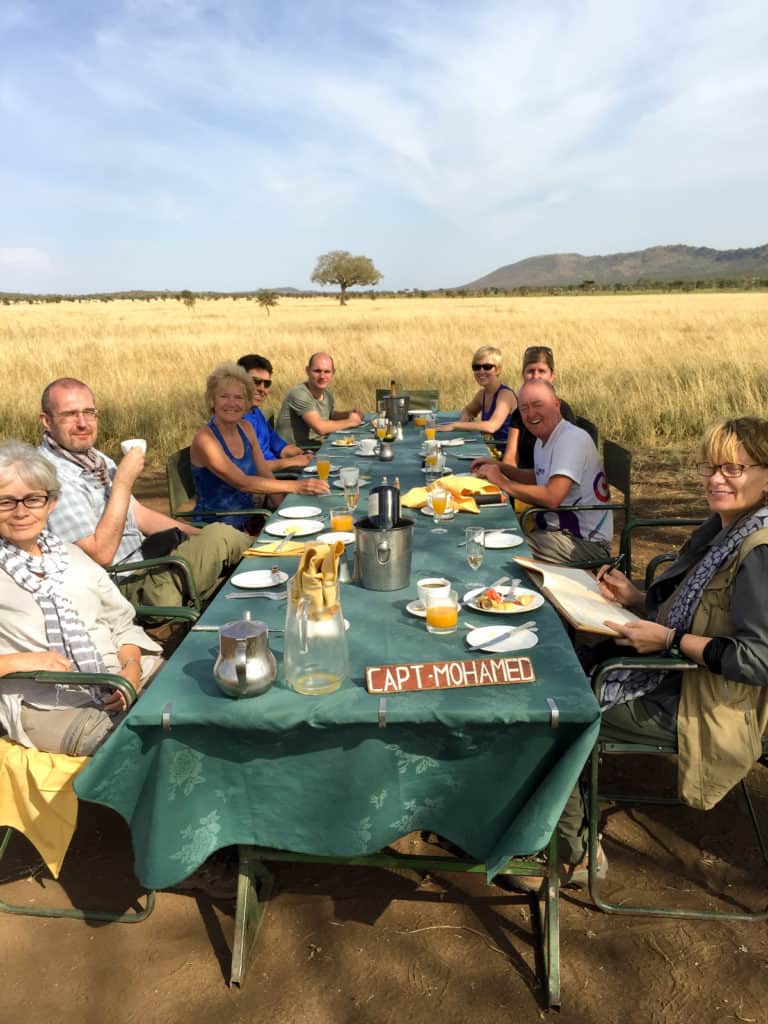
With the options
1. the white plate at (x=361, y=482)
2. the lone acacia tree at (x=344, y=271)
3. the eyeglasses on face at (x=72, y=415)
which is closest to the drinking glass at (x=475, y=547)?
the white plate at (x=361, y=482)

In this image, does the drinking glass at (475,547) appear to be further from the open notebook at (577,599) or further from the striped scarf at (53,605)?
the striped scarf at (53,605)

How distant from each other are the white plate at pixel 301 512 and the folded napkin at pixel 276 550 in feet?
1.59

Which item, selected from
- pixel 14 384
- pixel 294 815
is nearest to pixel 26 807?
pixel 294 815

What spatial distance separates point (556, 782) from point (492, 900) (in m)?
0.84

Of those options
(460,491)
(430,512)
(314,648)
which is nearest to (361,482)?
(460,491)

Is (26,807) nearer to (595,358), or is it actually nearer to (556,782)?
(556,782)

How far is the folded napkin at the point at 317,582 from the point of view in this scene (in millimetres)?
1750

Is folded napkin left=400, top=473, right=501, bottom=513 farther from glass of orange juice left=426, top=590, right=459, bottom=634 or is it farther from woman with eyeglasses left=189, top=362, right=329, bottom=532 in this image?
glass of orange juice left=426, top=590, right=459, bottom=634

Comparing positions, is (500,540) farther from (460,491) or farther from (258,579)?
(258,579)

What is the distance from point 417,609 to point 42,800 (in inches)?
48.9

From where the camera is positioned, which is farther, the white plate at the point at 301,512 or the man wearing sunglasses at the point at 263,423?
the man wearing sunglasses at the point at 263,423

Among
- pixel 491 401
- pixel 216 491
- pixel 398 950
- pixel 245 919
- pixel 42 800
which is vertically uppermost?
pixel 491 401

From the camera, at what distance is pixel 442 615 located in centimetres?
202

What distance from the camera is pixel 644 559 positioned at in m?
5.19
